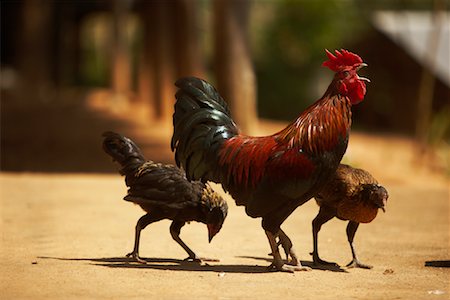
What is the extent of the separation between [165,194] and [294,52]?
99.0ft

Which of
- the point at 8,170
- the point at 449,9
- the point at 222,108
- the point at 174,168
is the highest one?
the point at 449,9

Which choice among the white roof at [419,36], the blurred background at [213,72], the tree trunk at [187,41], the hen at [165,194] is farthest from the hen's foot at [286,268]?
the white roof at [419,36]

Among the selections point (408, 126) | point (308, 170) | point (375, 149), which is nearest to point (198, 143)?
point (308, 170)

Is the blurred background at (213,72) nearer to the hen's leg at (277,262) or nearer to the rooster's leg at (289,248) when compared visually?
the rooster's leg at (289,248)

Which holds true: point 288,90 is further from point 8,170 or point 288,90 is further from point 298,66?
point 8,170

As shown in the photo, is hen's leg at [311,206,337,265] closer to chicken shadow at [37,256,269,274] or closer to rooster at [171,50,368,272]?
rooster at [171,50,368,272]

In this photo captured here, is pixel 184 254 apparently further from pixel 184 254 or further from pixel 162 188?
pixel 162 188

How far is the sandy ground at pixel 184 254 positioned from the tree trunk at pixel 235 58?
6053 mm

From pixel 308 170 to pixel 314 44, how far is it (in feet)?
97.0

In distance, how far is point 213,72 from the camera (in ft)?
107

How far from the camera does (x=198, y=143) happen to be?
759 centimetres

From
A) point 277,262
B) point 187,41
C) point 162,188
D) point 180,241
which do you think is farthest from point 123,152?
point 187,41

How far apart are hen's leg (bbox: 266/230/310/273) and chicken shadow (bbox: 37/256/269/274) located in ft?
0.31

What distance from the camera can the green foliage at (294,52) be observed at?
35.7 meters
